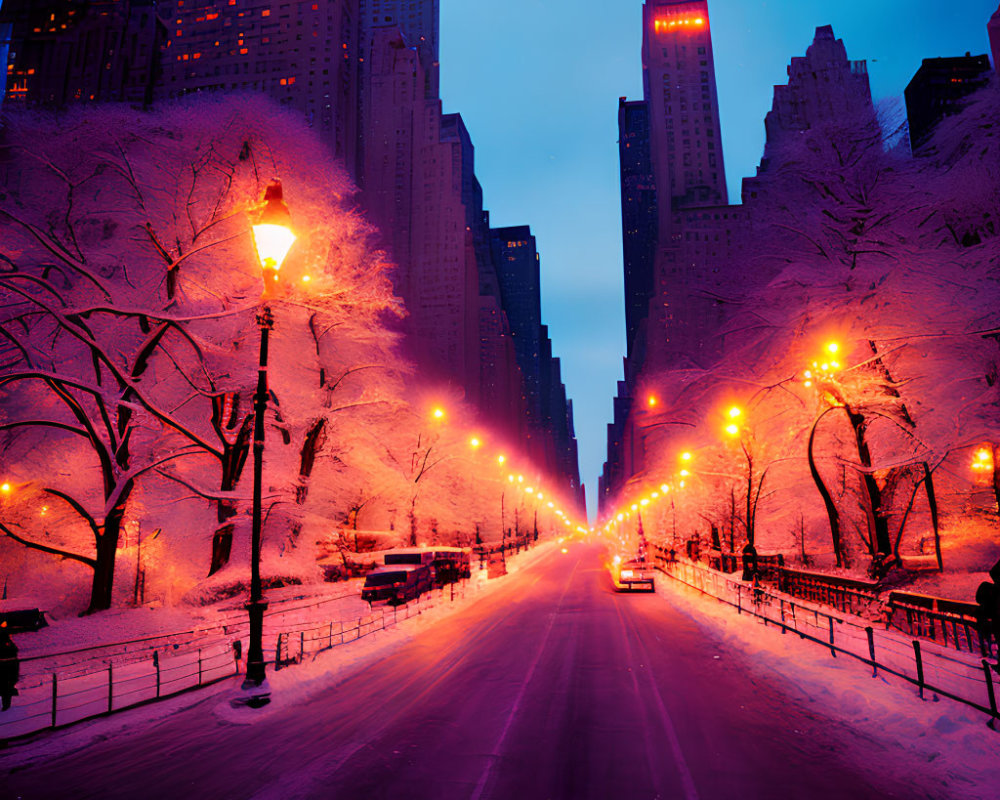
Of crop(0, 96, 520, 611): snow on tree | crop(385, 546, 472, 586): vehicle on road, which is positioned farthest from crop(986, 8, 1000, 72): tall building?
crop(385, 546, 472, 586): vehicle on road

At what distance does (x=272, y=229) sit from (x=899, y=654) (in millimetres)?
13195

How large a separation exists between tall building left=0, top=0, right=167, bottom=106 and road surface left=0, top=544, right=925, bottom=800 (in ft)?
519

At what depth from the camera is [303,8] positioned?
383 feet

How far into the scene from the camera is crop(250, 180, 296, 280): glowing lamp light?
9.59 meters

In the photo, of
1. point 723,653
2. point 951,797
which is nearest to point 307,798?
point 951,797

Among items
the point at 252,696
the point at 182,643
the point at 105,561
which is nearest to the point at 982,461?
the point at 252,696

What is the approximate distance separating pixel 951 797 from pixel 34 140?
2556 centimetres

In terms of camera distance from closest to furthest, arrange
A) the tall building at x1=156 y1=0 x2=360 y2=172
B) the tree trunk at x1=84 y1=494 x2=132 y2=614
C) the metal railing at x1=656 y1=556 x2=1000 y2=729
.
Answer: the metal railing at x1=656 y1=556 x2=1000 y2=729, the tree trunk at x1=84 y1=494 x2=132 y2=614, the tall building at x1=156 y1=0 x2=360 y2=172

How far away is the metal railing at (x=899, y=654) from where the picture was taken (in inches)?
323

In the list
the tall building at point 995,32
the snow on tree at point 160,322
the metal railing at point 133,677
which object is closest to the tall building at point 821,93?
the tall building at point 995,32

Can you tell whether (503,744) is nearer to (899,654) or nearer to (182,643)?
(899,654)

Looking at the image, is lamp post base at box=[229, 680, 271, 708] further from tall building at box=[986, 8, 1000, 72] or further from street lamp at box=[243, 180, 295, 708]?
tall building at box=[986, 8, 1000, 72]

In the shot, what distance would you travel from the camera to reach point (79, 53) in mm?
130000

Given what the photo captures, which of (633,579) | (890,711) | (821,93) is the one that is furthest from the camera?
(821,93)
